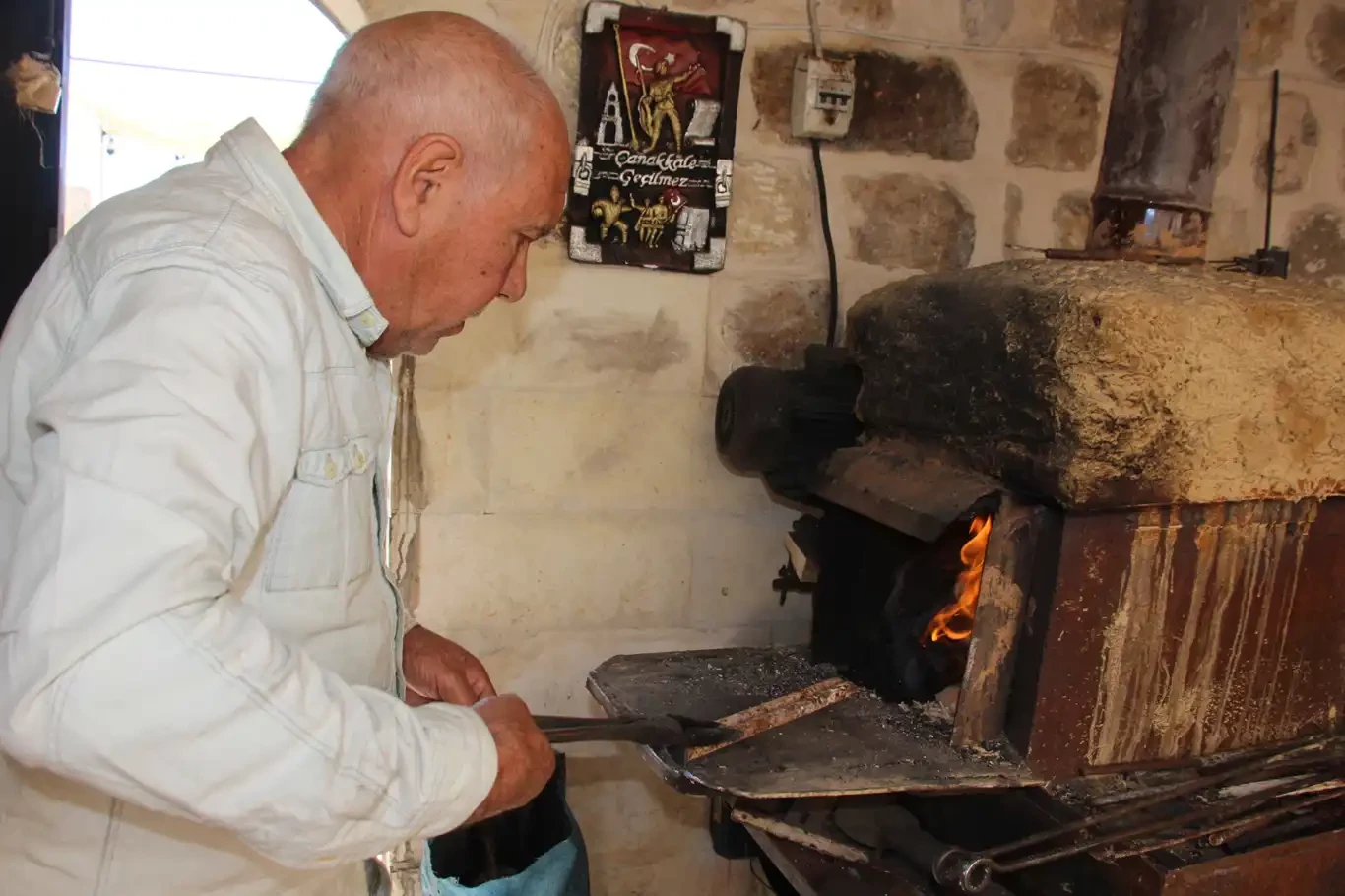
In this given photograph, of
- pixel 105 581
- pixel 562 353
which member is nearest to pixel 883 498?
pixel 562 353

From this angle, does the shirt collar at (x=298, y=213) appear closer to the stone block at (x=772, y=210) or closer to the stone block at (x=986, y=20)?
the stone block at (x=772, y=210)

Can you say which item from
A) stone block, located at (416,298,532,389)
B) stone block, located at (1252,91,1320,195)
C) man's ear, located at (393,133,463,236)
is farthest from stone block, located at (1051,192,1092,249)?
man's ear, located at (393,133,463,236)

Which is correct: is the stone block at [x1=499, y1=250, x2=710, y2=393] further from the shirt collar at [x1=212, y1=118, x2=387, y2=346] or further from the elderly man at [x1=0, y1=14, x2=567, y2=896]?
the shirt collar at [x1=212, y1=118, x2=387, y2=346]

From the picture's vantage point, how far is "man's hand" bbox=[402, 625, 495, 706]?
52.0 inches

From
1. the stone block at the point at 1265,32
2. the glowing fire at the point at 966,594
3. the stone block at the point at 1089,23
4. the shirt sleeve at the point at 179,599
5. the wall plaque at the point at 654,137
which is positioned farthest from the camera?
the stone block at the point at 1265,32

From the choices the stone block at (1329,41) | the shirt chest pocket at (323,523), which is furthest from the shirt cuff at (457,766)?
the stone block at (1329,41)

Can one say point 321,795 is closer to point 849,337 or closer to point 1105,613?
point 1105,613

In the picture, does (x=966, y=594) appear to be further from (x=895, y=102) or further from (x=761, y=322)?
(x=895, y=102)

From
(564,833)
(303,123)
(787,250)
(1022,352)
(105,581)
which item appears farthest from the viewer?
(787,250)

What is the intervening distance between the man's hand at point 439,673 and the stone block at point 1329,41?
2076 millimetres

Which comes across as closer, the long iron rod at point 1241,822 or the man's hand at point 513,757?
the man's hand at point 513,757

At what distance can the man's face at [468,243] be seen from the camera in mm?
962

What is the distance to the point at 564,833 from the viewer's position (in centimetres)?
169

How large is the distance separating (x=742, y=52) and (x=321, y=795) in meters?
1.40
